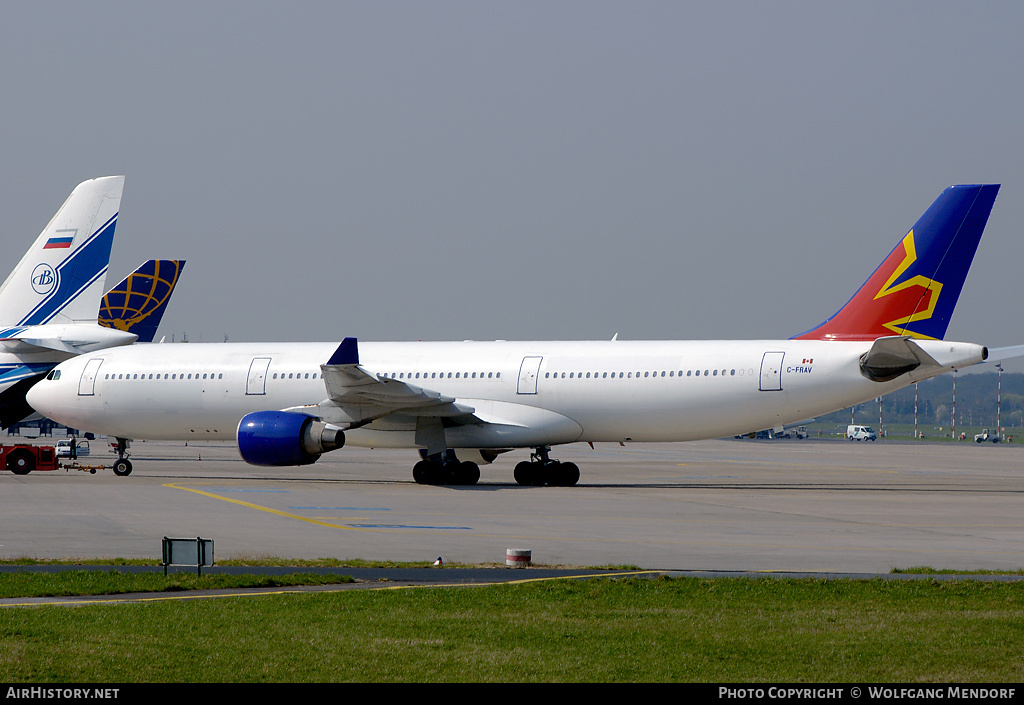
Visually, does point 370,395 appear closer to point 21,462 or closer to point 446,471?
point 446,471

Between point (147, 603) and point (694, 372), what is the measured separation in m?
21.0

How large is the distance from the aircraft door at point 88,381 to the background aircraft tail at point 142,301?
11.4 metres

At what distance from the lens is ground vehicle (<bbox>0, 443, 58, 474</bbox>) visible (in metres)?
37.1

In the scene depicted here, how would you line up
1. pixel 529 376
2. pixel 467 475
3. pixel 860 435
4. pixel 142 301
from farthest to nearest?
1. pixel 860 435
2. pixel 142 301
3. pixel 467 475
4. pixel 529 376

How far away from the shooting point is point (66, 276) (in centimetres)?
3553

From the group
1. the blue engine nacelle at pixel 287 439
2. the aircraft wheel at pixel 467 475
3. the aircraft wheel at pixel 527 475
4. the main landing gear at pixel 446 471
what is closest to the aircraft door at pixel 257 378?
the blue engine nacelle at pixel 287 439

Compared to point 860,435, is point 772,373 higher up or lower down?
lower down

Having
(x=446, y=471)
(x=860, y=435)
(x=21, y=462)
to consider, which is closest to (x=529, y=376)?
(x=446, y=471)

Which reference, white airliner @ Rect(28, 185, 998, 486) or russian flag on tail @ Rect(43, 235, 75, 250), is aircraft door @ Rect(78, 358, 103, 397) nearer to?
white airliner @ Rect(28, 185, 998, 486)

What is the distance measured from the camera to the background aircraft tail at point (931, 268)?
29078mm

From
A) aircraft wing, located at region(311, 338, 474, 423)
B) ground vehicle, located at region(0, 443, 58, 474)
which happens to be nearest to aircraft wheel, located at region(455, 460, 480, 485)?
aircraft wing, located at region(311, 338, 474, 423)

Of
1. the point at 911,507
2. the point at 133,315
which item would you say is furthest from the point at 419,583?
the point at 133,315

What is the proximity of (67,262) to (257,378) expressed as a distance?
6717 mm

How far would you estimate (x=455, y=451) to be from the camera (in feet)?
113
